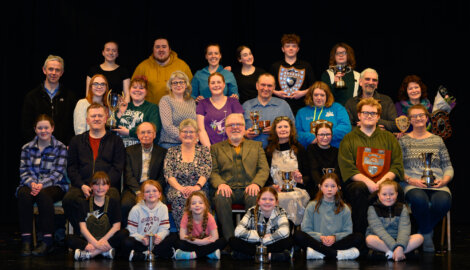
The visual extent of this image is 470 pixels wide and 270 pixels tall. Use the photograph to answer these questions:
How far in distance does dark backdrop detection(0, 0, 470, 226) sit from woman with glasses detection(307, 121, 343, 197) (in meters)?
2.03

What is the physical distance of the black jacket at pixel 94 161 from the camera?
584 cm

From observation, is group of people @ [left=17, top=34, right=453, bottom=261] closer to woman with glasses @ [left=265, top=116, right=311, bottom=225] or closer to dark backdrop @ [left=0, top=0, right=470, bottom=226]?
woman with glasses @ [left=265, top=116, right=311, bottom=225]

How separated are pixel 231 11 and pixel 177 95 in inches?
78.5

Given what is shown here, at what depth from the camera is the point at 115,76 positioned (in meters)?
6.90

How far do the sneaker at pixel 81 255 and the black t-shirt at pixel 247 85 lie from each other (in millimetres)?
2673

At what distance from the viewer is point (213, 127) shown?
21.2 ft

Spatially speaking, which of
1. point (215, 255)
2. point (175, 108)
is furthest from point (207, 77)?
point (215, 255)

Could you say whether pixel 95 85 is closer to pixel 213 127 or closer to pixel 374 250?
pixel 213 127

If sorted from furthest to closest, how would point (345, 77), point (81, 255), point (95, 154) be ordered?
point (345, 77)
point (95, 154)
point (81, 255)

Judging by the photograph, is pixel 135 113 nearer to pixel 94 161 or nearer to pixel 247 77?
pixel 94 161

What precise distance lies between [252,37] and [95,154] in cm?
298

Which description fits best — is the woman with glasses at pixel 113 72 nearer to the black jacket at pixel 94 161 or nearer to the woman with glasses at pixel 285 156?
the black jacket at pixel 94 161

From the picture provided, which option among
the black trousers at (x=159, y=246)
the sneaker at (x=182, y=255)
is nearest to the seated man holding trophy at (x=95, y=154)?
the black trousers at (x=159, y=246)

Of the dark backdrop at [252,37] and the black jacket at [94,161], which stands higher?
the dark backdrop at [252,37]
